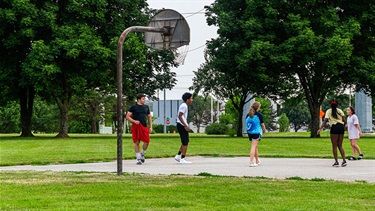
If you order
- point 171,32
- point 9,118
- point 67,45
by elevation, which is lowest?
point 171,32

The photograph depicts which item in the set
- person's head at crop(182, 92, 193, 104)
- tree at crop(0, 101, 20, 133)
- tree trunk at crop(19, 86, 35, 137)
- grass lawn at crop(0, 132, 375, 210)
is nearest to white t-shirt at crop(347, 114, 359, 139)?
person's head at crop(182, 92, 193, 104)

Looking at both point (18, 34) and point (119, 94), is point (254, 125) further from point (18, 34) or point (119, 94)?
point (18, 34)

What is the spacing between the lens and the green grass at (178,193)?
862 cm

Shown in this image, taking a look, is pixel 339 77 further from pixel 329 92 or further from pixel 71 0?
pixel 71 0

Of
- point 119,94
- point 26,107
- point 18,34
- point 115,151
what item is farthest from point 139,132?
point 26,107

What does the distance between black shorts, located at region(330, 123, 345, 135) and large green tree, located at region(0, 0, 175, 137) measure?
25823mm

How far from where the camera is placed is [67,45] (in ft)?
138

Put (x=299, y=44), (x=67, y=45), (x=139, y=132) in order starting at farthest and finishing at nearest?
1. (x=299, y=44)
2. (x=67, y=45)
3. (x=139, y=132)

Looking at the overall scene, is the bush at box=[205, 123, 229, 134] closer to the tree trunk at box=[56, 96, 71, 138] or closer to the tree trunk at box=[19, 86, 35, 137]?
the tree trunk at box=[19, 86, 35, 137]

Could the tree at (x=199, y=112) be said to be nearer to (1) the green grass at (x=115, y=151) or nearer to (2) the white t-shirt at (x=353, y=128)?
(1) the green grass at (x=115, y=151)

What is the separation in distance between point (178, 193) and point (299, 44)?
35.0 meters

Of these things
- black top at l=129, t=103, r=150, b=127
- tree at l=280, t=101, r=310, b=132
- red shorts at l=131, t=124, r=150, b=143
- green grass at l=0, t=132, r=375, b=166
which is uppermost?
tree at l=280, t=101, r=310, b=132

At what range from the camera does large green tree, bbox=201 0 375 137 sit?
4366 centimetres

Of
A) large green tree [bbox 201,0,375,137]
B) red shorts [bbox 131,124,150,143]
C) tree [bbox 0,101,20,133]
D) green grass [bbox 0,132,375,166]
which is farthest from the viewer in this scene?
tree [bbox 0,101,20,133]
